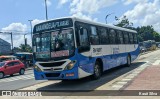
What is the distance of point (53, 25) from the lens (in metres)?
15.3

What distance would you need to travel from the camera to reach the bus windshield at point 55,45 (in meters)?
14.5

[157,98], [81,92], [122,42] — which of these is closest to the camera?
[157,98]

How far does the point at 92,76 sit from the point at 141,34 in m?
145

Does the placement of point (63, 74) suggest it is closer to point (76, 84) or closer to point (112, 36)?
point (76, 84)

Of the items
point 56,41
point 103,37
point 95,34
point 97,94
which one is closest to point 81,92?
point 97,94

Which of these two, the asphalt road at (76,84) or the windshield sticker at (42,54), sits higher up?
the windshield sticker at (42,54)

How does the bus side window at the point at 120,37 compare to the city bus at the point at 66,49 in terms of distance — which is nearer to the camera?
the city bus at the point at 66,49

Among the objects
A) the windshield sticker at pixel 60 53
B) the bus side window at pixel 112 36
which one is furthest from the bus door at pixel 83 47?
the bus side window at pixel 112 36

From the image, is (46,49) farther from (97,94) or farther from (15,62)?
(15,62)

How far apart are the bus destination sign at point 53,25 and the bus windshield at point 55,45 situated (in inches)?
10.6

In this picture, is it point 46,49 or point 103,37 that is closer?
point 46,49

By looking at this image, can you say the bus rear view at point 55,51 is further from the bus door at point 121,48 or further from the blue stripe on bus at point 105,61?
the bus door at point 121,48

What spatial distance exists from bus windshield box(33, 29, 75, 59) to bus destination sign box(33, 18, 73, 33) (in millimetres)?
269

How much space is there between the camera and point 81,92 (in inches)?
504
